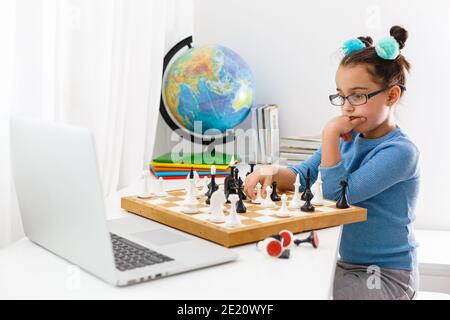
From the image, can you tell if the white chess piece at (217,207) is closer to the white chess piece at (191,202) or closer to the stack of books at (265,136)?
the white chess piece at (191,202)

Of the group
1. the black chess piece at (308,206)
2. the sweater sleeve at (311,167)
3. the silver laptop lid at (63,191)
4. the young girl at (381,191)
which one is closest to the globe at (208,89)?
the sweater sleeve at (311,167)

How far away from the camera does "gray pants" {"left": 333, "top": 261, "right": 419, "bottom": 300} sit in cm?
148

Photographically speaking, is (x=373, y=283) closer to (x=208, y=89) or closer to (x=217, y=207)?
(x=217, y=207)

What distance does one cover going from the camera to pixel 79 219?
0.88 m

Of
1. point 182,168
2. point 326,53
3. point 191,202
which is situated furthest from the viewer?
point 326,53

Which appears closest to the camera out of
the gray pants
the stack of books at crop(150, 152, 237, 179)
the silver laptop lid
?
the silver laptop lid

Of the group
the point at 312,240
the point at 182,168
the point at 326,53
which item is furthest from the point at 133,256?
the point at 326,53

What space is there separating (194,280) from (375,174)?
2.26 feet

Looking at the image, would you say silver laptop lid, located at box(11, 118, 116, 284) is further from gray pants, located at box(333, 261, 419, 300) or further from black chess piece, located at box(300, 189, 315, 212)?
gray pants, located at box(333, 261, 419, 300)

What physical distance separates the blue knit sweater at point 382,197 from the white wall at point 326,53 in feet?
2.86

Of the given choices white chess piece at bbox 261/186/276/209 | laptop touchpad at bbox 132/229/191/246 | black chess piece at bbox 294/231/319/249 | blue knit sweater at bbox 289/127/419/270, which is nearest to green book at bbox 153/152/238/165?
blue knit sweater at bbox 289/127/419/270

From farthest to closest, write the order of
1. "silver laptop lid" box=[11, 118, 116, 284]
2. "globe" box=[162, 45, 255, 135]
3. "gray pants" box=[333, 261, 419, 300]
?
"globe" box=[162, 45, 255, 135] < "gray pants" box=[333, 261, 419, 300] < "silver laptop lid" box=[11, 118, 116, 284]
